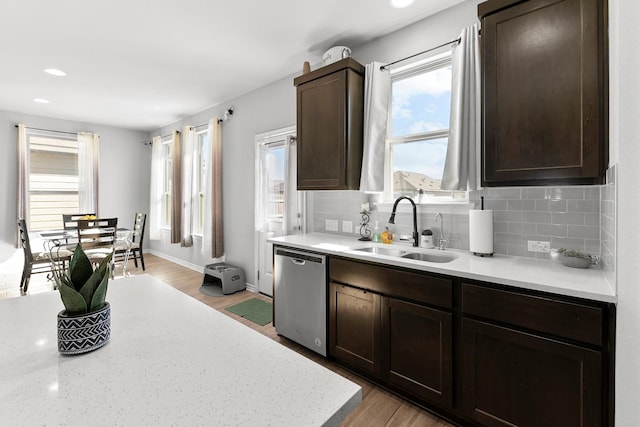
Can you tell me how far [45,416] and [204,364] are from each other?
309mm

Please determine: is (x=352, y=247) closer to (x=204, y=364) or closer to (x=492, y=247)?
(x=492, y=247)

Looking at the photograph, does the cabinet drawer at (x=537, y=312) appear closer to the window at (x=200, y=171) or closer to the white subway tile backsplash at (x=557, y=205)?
the white subway tile backsplash at (x=557, y=205)

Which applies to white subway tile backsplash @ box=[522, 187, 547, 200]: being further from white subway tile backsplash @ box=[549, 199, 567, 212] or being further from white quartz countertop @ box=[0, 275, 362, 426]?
white quartz countertop @ box=[0, 275, 362, 426]

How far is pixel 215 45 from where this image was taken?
300 cm

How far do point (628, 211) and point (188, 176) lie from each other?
529cm

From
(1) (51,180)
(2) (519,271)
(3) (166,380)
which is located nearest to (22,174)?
(1) (51,180)

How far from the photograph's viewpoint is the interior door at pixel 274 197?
3.69 meters

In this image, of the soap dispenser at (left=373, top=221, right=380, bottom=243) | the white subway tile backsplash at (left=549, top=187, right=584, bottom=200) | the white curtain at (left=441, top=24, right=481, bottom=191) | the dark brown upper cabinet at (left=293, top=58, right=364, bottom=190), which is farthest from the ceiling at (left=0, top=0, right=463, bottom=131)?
the soap dispenser at (left=373, top=221, right=380, bottom=243)

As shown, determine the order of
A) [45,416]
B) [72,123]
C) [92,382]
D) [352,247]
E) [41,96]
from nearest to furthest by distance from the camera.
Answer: [45,416], [92,382], [352,247], [41,96], [72,123]

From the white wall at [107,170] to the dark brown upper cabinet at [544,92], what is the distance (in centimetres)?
680

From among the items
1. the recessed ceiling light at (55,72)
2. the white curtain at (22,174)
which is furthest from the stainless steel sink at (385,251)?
the white curtain at (22,174)

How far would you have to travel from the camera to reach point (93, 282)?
2.82 ft

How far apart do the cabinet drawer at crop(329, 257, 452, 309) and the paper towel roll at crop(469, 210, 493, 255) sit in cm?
52

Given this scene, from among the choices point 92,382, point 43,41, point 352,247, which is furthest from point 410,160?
point 43,41
